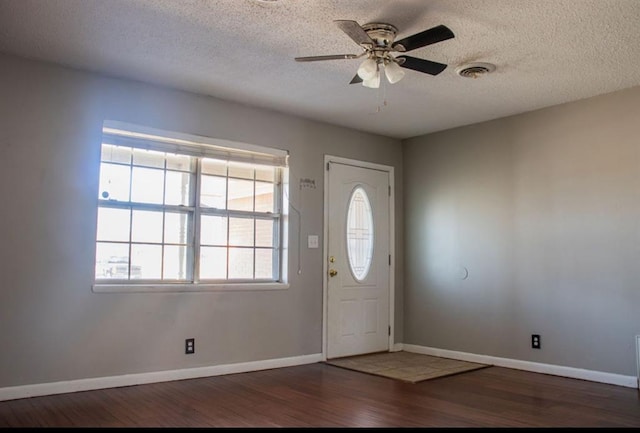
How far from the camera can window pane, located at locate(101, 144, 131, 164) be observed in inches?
170

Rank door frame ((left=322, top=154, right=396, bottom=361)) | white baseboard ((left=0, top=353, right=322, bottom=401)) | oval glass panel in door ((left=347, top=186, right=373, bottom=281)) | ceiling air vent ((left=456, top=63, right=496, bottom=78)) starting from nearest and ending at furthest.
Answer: white baseboard ((left=0, top=353, right=322, bottom=401)) < ceiling air vent ((left=456, top=63, right=496, bottom=78)) < door frame ((left=322, top=154, right=396, bottom=361)) < oval glass panel in door ((left=347, top=186, right=373, bottom=281))

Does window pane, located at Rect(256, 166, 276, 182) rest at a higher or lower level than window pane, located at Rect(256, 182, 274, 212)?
higher

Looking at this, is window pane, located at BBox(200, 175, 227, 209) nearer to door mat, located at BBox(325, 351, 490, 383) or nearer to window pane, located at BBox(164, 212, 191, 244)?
window pane, located at BBox(164, 212, 191, 244)

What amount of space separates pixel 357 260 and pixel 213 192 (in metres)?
1.87

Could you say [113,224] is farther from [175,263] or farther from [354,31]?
[354,31]

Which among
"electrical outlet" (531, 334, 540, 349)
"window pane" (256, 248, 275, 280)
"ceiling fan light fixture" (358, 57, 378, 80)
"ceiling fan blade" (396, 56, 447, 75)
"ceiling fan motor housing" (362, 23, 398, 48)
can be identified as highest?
"ceiling fan motor housing" (362, 23, 398, 48)

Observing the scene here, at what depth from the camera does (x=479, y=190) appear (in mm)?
5617

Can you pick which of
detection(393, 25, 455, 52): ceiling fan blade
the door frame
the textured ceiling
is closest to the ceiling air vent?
the textured ceiling

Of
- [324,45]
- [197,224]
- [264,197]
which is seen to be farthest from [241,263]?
[324,45]

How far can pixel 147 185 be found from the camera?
451 centimetres

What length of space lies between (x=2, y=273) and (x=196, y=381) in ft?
5.57

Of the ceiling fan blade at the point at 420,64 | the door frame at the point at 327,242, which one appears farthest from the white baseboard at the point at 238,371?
the ceiling fan blade at the point at 420,64

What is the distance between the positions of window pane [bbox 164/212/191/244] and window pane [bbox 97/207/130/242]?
34 cm

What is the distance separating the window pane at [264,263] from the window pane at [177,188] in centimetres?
90
